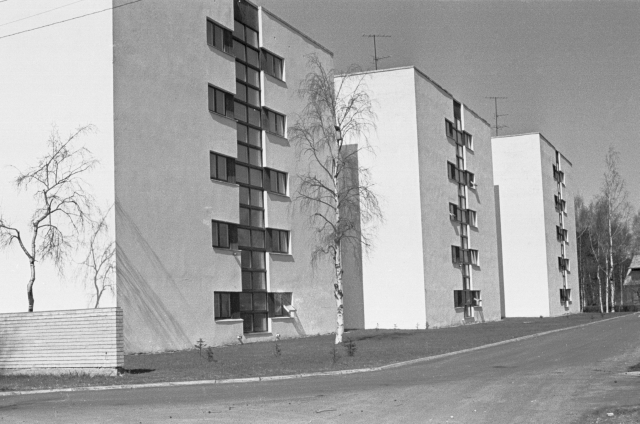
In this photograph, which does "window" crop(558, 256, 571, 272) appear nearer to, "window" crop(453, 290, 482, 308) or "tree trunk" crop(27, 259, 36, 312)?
"window" crop(453, 290, 482, 308)

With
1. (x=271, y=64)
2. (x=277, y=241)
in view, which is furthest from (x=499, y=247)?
(x=271, y=64)

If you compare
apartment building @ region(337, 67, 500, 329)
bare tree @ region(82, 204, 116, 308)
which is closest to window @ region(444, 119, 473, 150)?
apartment building @ region(337, 67, 500, 329)

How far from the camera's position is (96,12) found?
29281mm

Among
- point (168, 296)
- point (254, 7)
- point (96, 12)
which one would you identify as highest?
point (254, 7)

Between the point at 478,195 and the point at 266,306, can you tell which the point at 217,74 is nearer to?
the point at 266,306

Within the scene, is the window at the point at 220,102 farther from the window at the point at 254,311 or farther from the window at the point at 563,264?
the window at the point at 563,264

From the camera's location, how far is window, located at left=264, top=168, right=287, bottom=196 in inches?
1515

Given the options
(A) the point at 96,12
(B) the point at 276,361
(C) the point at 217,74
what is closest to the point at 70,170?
(A) the point at 96,12

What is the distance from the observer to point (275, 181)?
1547 inches

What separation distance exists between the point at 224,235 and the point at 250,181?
146 inches

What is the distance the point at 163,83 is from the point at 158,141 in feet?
7.50

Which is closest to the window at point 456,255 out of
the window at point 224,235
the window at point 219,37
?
the window at point 224,235

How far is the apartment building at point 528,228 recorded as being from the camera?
73750 millimetres

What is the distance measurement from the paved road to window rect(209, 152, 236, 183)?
15.2 meters
